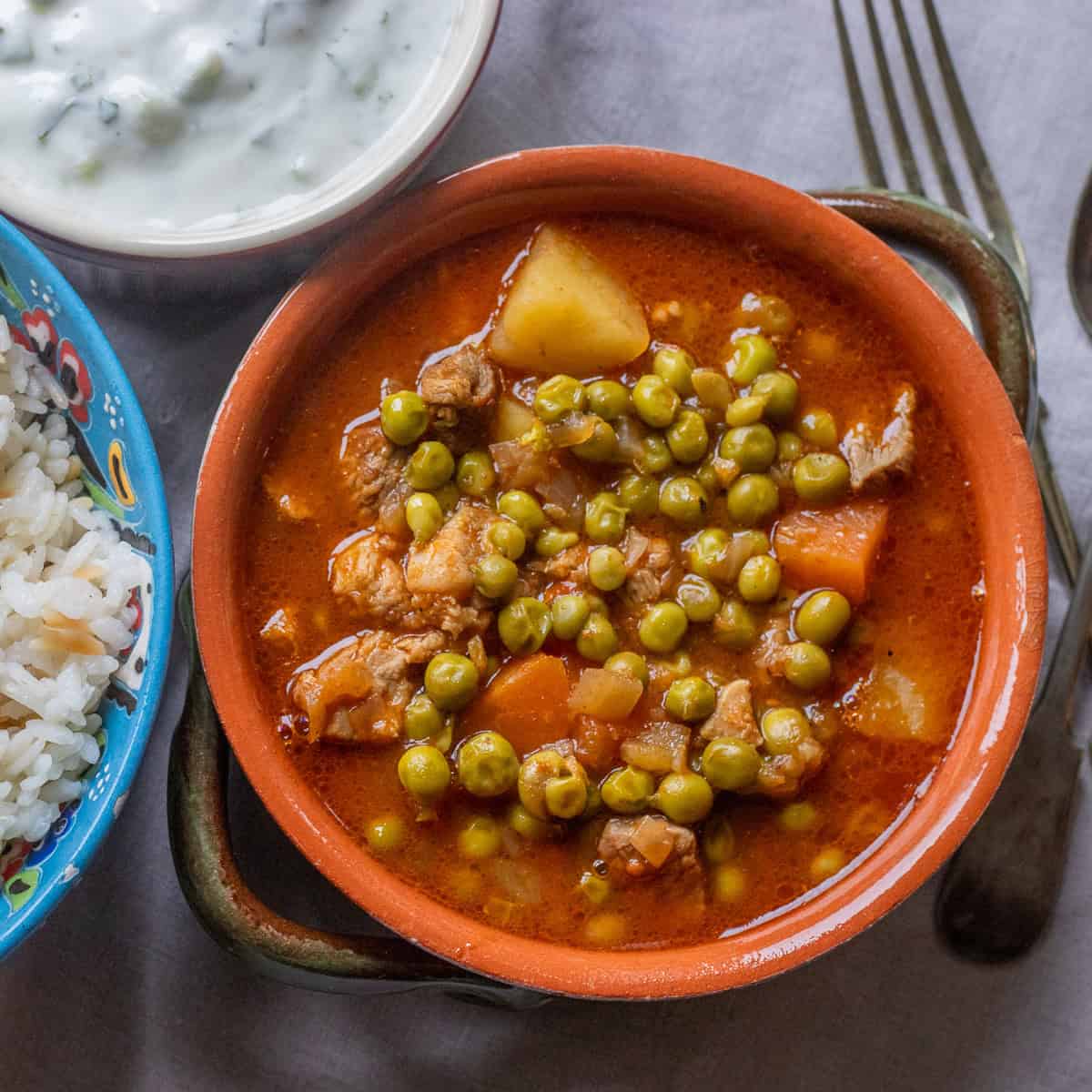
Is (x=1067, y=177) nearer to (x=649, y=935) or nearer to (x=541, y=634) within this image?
(x=541, y=634)

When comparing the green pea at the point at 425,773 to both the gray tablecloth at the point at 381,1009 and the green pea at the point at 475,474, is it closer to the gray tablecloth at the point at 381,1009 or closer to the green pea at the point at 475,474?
the green pea at the point at 475,474

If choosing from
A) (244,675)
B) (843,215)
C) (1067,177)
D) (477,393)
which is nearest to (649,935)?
(244,675)

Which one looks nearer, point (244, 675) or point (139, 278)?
point (244, 675)

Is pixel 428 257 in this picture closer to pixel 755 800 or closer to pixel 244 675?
pixel 244 675

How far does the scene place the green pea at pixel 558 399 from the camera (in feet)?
8.79

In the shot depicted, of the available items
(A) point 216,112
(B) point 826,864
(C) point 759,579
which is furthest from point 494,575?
(A) point 216,112

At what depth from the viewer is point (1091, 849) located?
315cm

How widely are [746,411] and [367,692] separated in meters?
0.95

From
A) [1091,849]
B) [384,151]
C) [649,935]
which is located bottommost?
[1091,849]

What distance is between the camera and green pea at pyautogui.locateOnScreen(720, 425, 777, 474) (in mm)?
Answer: 2695

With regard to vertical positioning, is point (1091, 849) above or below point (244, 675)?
below

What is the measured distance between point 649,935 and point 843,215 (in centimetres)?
152

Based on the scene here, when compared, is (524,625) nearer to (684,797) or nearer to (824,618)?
(684,797)

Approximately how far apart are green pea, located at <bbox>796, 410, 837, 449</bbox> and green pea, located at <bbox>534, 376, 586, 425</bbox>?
0.47m
